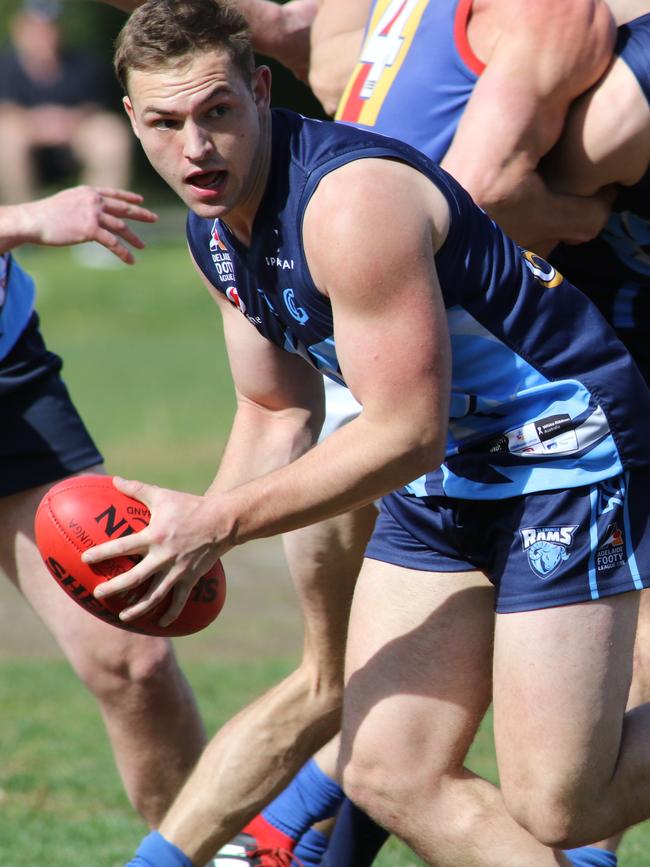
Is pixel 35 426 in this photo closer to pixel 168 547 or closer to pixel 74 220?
pixel 74 220

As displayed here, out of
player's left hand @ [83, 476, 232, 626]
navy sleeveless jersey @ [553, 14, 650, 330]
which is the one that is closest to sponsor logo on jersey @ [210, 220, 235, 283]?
player's left hand @ [83, 476, 232, 626]

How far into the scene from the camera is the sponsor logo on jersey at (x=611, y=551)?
334cm

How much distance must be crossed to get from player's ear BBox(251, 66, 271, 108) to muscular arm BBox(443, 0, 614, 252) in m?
0.71

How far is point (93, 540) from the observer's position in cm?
332

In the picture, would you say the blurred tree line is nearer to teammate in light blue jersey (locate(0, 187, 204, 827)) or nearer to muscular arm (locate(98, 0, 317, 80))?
muscular arm (locate(98, 0, 317, 80))

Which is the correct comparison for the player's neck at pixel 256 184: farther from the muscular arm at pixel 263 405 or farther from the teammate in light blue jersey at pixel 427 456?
the muscular arm at pixel 263 405

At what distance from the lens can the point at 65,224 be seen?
401 centimetres

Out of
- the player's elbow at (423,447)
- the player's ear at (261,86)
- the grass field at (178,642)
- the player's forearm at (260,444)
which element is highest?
the player's ear at (261,86)

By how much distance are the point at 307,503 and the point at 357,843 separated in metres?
1.57

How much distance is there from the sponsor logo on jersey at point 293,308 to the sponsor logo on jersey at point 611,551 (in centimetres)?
86

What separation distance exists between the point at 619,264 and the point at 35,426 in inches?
71.4

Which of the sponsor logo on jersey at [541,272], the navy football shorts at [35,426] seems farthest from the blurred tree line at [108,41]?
the sponsor logo on jersey at [541,272]

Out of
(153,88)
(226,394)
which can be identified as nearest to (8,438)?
(153,88)

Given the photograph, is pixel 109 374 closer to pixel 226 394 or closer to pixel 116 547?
pixel 226 394
